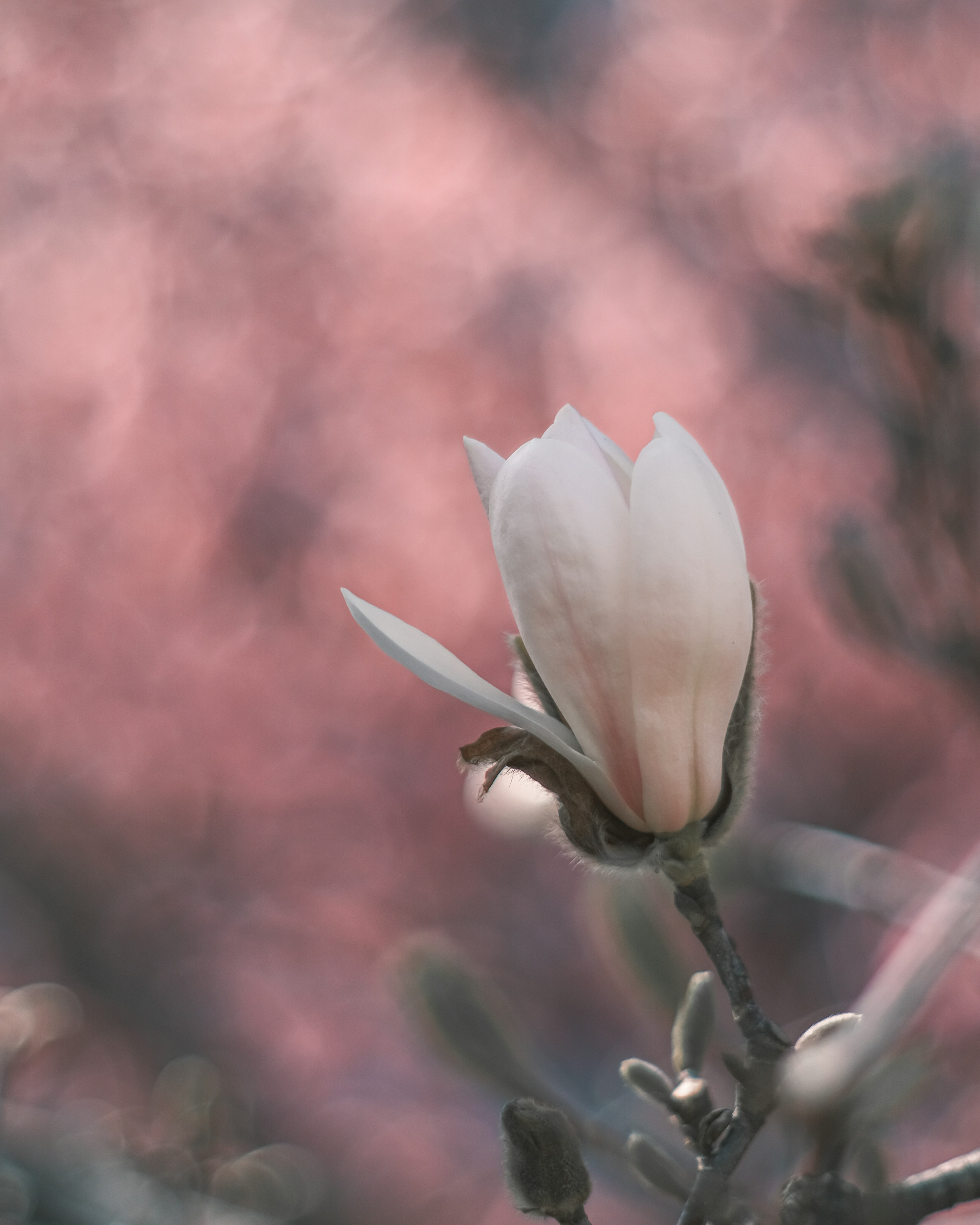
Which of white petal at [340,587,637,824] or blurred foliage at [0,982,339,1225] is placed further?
blurred foliage at [0,982,339,1225]

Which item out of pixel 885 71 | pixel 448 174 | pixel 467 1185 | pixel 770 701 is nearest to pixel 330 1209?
pixel 467 1185

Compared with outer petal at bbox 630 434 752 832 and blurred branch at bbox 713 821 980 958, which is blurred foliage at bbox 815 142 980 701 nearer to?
blurred branch at bbox 713 821 980 958

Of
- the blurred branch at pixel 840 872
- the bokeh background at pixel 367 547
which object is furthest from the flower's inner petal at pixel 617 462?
the bokeh background at pixel 367 547

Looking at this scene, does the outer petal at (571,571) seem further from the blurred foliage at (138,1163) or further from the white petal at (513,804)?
the blurred foliage at (138,1163)

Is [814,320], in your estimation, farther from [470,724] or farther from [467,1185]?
[467,1185]

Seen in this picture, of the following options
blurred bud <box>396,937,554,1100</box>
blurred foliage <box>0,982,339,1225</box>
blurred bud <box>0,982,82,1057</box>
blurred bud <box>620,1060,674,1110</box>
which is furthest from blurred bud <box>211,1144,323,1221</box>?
blurred bud <box>620,1060,674,1110</box>
